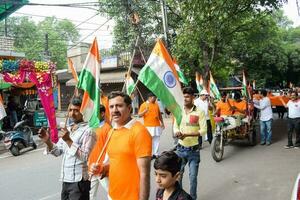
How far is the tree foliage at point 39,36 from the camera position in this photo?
49000 mm

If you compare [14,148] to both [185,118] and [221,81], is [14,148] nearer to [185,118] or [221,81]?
[185,118]

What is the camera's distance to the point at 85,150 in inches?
165

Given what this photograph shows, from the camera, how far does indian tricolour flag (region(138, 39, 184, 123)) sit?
5.30 meters

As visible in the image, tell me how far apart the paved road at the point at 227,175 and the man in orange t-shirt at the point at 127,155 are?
348 centimetres

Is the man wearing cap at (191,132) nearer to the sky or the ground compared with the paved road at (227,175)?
nearer to the sky

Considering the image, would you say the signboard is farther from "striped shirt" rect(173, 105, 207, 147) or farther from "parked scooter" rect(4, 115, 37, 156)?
"striped shirt" rect(173, 105, 207, 147)

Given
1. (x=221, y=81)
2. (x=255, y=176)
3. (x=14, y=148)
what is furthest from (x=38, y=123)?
(x=221, y=81)

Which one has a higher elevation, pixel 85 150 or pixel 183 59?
pixel 183 59

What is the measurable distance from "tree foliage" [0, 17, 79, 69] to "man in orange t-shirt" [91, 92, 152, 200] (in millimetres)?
43946

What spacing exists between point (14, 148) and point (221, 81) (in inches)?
828

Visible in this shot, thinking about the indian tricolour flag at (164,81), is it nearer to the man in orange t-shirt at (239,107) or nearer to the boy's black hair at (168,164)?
the boy's black hair at (168,164)

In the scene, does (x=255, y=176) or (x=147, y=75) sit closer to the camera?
(x=147, y=75)

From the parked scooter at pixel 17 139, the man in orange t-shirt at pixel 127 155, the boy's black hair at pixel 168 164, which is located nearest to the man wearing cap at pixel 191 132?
the man in orange t-shirt at pixel 127 155

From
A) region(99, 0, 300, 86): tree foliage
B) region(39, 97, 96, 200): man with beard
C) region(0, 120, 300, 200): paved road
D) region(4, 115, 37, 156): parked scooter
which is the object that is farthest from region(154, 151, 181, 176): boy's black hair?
region(4, 115, 37, 156): parked scooter
